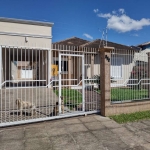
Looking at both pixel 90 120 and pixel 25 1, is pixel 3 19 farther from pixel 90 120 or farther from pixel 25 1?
pixel 90 120

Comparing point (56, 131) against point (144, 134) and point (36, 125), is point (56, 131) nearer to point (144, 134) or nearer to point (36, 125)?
point (36, 125)

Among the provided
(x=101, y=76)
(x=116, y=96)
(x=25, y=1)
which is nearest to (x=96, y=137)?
(x=101, y=76)

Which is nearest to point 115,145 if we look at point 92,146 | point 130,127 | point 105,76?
point 92,146

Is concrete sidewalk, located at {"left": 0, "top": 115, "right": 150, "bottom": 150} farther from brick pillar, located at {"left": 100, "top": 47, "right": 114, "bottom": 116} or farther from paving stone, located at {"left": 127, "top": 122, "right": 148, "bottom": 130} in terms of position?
brick pillar, located at {"left": 100, "top": 47, "right": 114, "bottom": 116}

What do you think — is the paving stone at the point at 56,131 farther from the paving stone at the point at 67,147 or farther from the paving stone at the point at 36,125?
the paving stone at the point at 67,147

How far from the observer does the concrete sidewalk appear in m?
→ 3.81

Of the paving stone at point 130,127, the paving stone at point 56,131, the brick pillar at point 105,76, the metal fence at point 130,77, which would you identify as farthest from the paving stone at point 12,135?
the metal fence at point 130,77

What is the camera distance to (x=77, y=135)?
4398mm

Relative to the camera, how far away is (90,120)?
559cm

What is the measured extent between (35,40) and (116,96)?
8.71 m

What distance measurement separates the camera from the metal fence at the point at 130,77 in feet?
22.9

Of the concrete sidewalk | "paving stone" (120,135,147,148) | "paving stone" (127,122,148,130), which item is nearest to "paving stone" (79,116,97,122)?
the concrete sidewalk

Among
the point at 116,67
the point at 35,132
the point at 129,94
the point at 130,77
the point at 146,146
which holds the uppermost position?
the point at 116,67

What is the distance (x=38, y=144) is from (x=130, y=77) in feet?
16.4
